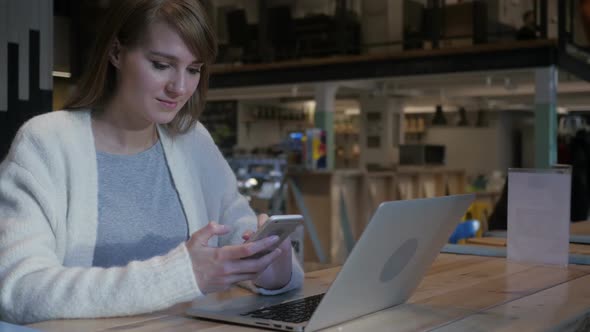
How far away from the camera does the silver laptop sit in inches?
43.1

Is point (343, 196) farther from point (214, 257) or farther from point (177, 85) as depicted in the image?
point (214, 257)

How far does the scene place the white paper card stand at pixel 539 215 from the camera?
1.99 meters

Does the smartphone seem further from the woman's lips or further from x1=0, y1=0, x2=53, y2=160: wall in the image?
x1=0, y1=0, x2=53, y2=160: wall

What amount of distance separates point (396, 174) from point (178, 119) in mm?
6815

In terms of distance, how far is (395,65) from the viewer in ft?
28.1

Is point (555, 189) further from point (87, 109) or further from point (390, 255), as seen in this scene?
point (87, 109)

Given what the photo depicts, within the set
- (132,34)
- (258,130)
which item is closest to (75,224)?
(132,34)

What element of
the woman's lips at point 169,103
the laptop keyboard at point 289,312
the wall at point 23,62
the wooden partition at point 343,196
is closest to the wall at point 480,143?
the wooden partition at point 343,196

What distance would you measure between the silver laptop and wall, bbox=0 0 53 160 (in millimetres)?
1753

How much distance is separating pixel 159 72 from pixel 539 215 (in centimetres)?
118

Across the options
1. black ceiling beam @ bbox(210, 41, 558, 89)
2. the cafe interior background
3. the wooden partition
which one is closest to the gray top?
the cafe interior background

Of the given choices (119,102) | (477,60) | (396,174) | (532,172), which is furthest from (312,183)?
(119,102)

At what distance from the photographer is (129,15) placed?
152cm

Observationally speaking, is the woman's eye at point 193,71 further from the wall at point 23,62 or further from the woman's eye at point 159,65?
the wall at point 23,62
